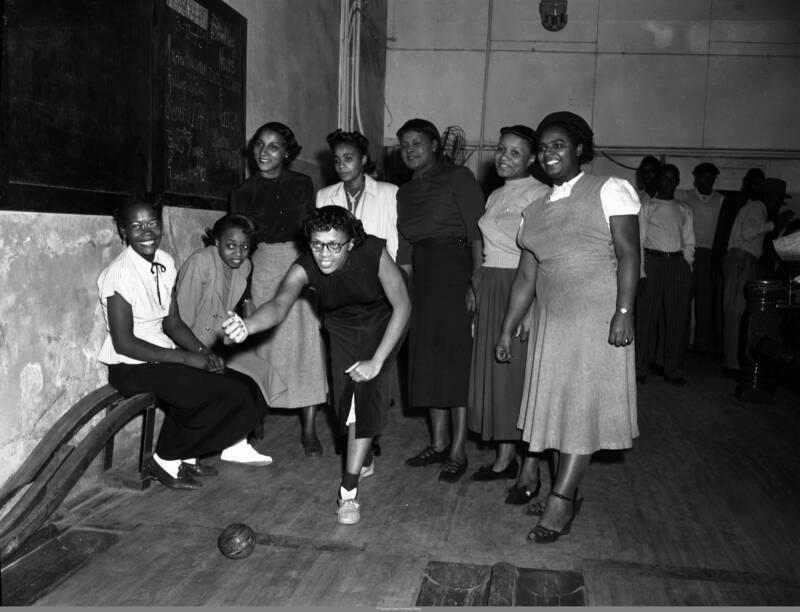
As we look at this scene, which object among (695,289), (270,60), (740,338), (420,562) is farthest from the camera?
(695,289)

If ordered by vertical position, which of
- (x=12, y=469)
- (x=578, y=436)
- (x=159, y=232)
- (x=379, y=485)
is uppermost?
(x=159, y=232)

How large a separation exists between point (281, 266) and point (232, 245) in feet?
1.09

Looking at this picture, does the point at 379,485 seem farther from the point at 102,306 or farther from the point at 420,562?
the point at 102,306

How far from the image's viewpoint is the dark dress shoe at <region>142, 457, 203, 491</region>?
11.5 feet

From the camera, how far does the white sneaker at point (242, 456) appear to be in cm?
393

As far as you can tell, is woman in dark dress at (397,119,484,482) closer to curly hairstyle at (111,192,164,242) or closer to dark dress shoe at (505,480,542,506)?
dark dress shoe at (505,480,542,506)

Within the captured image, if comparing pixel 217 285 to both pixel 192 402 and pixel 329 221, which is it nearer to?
pixel 192 402

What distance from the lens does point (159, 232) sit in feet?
11.5

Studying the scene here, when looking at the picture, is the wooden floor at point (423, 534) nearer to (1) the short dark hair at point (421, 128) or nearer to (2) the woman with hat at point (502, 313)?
(2) the woman with hat at point (502, 313)

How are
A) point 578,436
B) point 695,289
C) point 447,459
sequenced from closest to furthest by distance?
point 578,436
point 447,459
point 695,289

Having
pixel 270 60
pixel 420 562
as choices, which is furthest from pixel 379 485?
pixel 270 60

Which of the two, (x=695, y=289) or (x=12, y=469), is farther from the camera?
(x=695, y=289)

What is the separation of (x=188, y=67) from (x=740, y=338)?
5143mm

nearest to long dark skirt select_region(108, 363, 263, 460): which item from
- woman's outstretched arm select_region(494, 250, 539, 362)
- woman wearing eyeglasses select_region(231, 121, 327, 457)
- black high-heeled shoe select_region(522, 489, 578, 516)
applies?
woman wearing eyeglasses select_region(231, 121, 327, 457)
